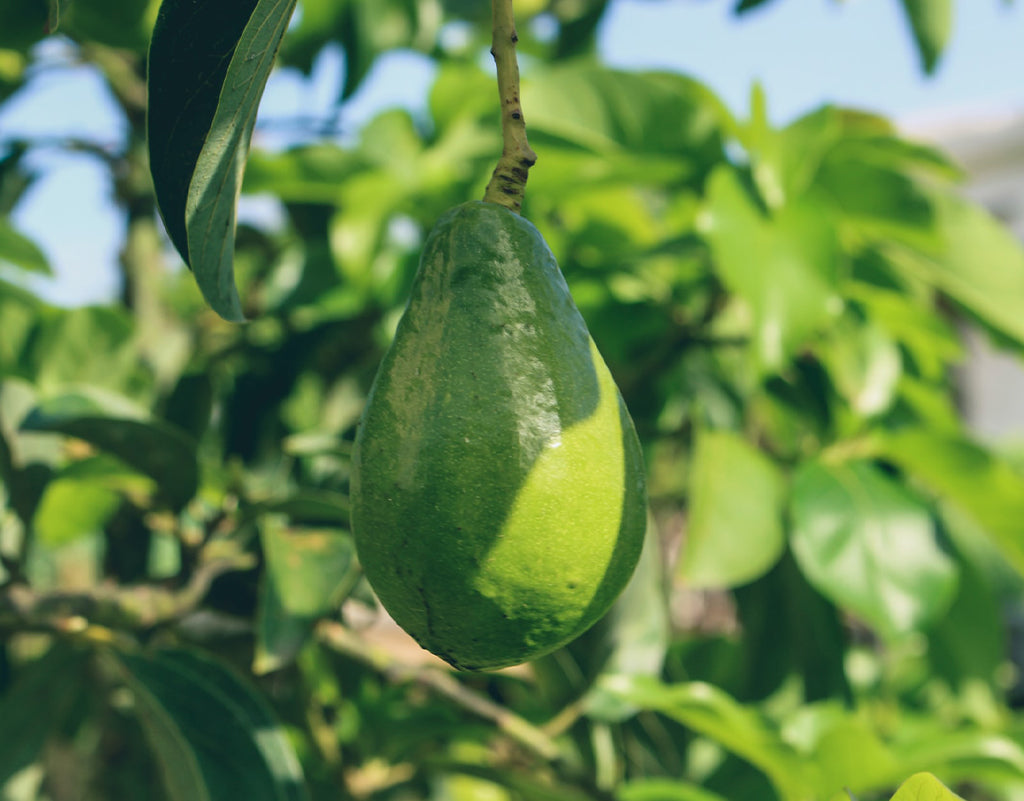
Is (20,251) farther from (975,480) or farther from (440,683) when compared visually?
(975,480)

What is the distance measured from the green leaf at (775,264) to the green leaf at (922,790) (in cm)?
49

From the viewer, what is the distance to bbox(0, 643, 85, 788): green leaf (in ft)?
2.78

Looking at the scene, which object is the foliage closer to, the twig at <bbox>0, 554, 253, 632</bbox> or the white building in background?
the twig at <bbox>0, 554, 253, 632</bbox>

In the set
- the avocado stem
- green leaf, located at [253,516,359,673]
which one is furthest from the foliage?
the avocado stem

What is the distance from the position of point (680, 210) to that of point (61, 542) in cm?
83

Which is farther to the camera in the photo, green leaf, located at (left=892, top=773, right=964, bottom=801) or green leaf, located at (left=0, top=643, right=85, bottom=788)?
green leaf, located at (left=0, top=643, right=85, bottom=788)

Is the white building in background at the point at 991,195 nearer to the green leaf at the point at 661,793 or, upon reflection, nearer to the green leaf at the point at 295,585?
the green leaf at the point at 661,793

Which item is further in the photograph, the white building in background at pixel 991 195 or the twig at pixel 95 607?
the white building in background at pixel 991 195

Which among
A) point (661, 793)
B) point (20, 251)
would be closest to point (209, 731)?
point (661, 793)

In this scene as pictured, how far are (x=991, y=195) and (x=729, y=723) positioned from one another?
6.49 metres

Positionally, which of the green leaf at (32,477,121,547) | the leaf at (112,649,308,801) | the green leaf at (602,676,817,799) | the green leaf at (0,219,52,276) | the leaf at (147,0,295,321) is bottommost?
the green leaf at (32,477,121,547)

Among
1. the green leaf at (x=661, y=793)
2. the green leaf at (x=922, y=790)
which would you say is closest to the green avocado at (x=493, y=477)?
the green leaf at (x=922, y=790)

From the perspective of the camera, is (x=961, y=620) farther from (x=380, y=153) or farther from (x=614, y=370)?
(x=380, y=153)

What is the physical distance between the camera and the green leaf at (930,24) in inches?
40.7
